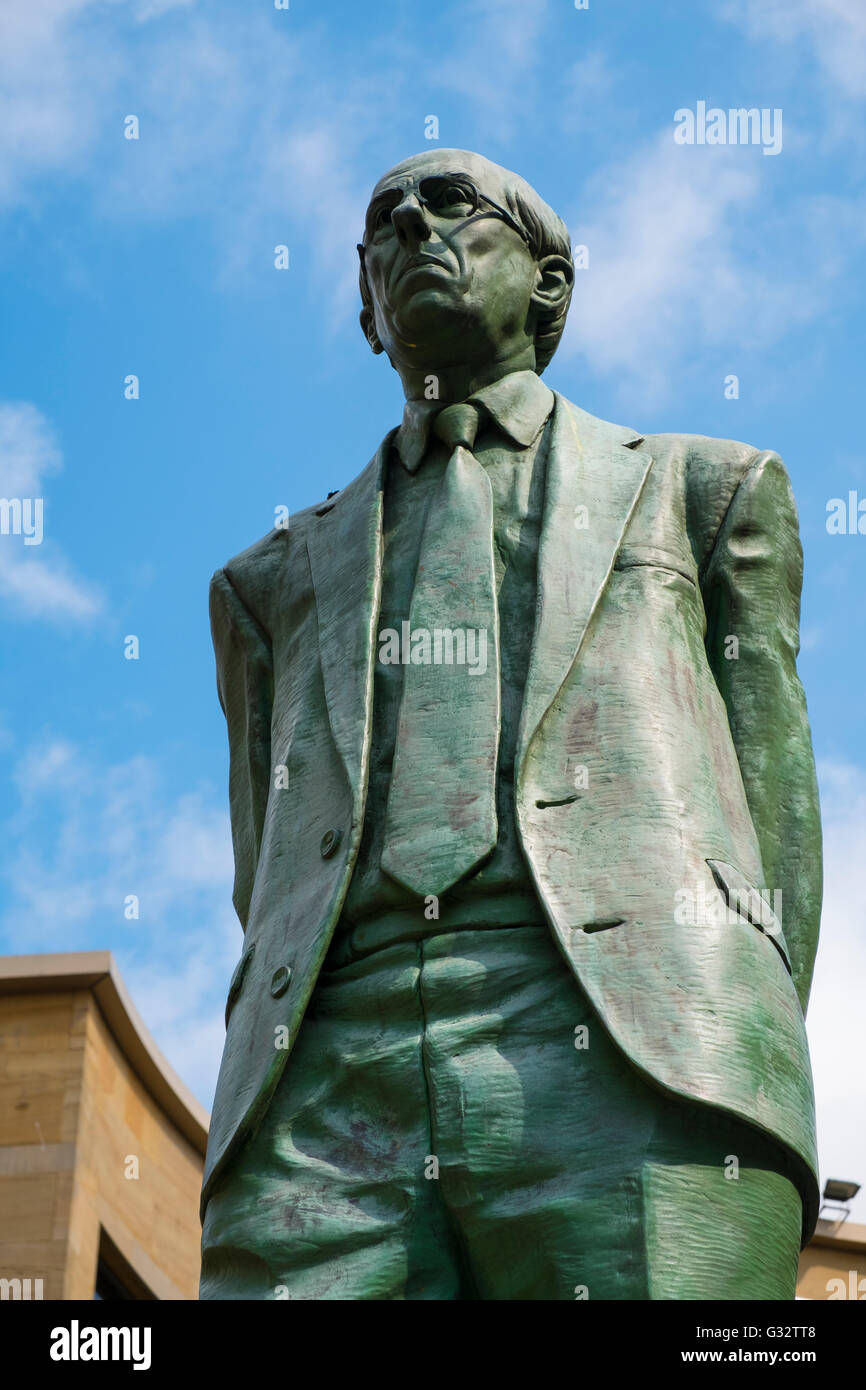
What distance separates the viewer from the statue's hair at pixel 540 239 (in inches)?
290

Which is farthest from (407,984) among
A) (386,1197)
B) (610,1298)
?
(610,1298)

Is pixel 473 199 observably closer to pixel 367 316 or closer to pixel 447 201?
pixel 447 201

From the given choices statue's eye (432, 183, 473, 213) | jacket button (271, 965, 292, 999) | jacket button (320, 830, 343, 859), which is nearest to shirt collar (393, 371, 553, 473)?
statue's eye (432, 183, 473, 213)

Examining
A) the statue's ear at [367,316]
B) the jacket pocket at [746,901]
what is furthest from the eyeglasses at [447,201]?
Result: the jacket pocket at [746,901]

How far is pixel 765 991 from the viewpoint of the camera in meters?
5.89

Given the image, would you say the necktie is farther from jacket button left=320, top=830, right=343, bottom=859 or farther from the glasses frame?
the glasses frame

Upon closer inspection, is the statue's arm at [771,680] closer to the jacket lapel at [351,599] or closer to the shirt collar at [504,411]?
the shirt collar at [504,411]

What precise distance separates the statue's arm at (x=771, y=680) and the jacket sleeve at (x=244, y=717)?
136cm

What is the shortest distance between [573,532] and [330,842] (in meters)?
1.10

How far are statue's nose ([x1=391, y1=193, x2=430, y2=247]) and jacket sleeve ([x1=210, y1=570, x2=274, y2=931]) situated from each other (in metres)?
1.17

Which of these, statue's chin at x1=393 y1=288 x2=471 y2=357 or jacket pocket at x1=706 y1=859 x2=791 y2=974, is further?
statue's chin at x1=393 y1=288 x2=471 y2=357

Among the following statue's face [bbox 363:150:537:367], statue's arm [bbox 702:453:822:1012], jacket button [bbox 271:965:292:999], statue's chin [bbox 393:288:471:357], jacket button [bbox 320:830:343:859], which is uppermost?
statue's face [bbox 363:150:537:367]

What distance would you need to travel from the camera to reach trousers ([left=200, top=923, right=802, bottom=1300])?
548 cm

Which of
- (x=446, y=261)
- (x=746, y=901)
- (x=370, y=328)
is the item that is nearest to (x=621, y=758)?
(x=746, y=901)
